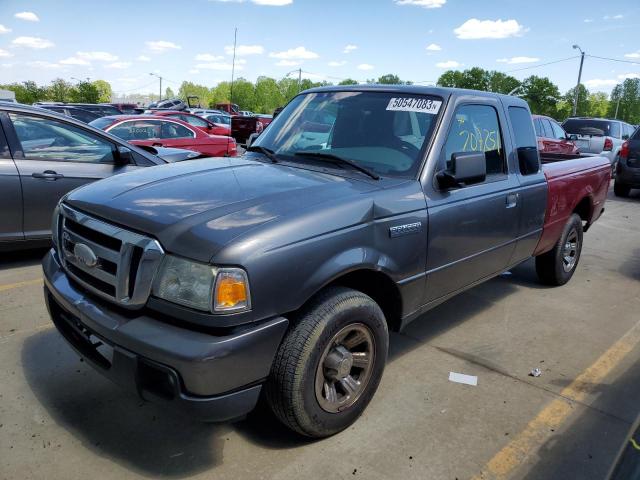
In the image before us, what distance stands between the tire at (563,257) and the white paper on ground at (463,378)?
2238 mm

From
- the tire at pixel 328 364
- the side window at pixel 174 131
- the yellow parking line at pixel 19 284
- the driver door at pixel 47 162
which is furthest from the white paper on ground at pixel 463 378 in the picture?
the side window at pixel 174 131

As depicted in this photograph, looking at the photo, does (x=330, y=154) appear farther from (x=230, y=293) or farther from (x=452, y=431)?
(x=452, y=431)

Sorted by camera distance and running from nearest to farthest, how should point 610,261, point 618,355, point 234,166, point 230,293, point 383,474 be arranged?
point 230,293 < point 383,474 < point 234,166 < point 618,355 < point 610,261

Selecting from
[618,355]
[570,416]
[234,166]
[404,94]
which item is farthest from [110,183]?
[618,355]

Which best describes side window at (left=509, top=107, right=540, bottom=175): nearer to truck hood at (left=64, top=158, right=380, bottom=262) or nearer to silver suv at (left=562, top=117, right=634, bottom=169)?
truck hood at (left=64, top=158, right=380, bottom=262)

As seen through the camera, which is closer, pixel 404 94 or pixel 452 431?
pixel 452 431

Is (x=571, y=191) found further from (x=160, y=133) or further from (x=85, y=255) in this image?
(x=160, y=133)

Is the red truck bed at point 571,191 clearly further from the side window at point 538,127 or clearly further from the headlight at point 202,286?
the side window at point 538,127

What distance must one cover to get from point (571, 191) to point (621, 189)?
8.51m

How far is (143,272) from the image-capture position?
220 cm

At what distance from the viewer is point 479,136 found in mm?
3688

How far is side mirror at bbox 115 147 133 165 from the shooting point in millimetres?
5617

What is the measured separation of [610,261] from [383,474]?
5316 millimetres

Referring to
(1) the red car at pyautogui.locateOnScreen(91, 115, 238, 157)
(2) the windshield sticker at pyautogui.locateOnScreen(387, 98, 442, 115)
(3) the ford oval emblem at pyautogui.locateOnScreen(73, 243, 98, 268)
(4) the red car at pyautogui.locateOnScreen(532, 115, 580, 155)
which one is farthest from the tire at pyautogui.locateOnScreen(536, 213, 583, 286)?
(4) the red car at pyautogui.locateOnScreen(532, 115, 580, 155)
